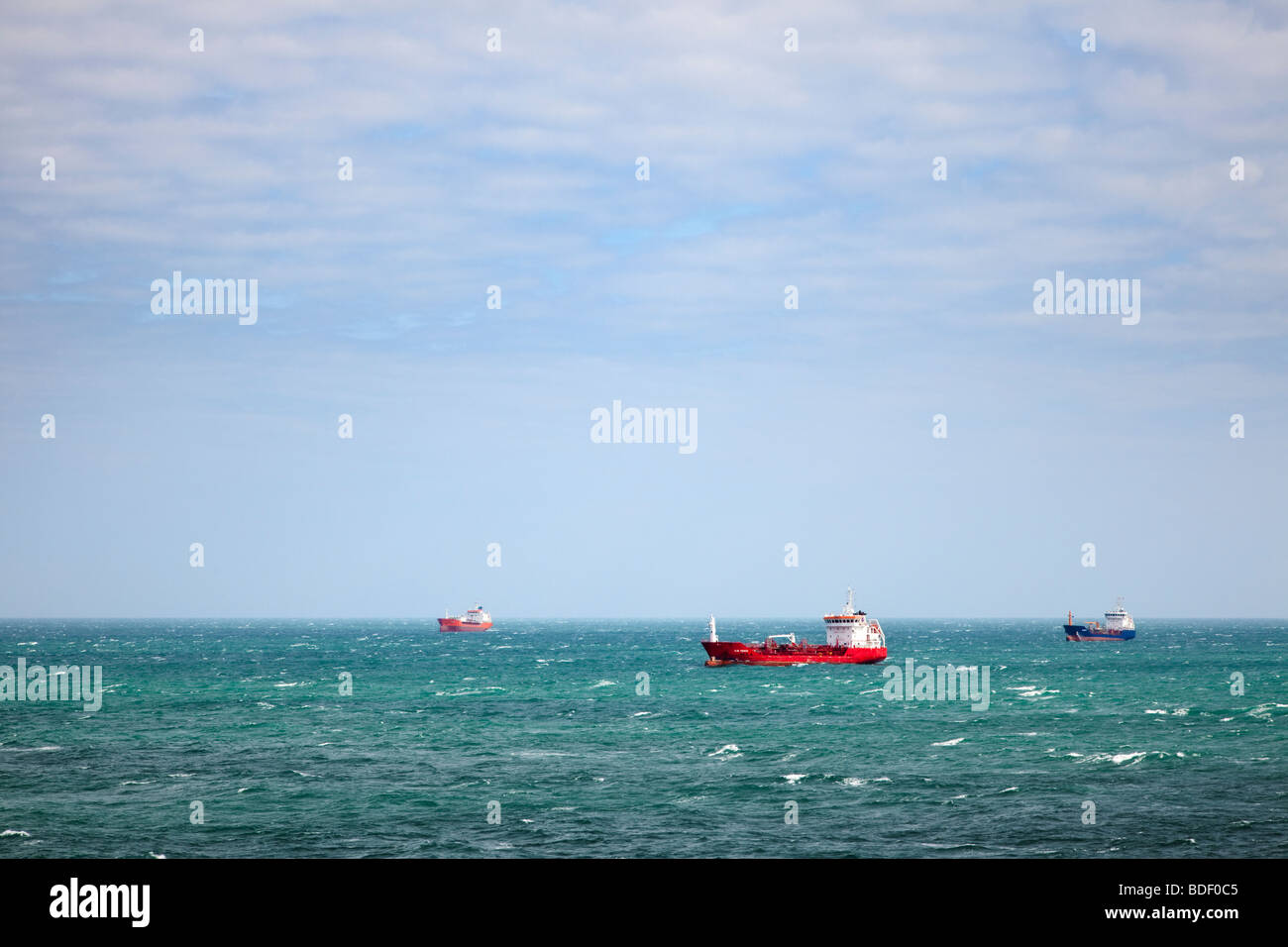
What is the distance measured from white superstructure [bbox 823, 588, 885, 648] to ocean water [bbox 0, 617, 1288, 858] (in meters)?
28.0

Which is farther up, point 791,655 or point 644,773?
point 644,773

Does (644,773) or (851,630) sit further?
(851,630)

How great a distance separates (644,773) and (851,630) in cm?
8701

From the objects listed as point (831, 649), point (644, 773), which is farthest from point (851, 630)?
point (644, 773)

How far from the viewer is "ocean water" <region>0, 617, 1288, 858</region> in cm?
3988

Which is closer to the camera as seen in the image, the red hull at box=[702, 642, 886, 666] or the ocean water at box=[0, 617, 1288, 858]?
the ocean water at box=[0, 617, 1288, 858]

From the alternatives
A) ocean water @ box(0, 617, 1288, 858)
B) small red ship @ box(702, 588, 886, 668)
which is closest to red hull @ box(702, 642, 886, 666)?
small red ship @ box(702, 588, 886, 668)

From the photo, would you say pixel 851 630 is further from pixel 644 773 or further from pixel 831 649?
pixel 644 773

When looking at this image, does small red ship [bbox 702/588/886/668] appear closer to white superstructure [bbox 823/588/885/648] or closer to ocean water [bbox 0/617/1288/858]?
white superstructure [bbox 823/588/885/648]

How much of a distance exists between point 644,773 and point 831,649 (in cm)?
8543

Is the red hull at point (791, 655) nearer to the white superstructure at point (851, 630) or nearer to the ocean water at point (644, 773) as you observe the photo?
the white superstructure at point (851, 630)

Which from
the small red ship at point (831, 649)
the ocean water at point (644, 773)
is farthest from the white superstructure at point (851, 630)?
the ocean water at point (644, 773)

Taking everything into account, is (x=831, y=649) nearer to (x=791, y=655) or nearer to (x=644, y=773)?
(x=791, y=655)

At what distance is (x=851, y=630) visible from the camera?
138 metres
